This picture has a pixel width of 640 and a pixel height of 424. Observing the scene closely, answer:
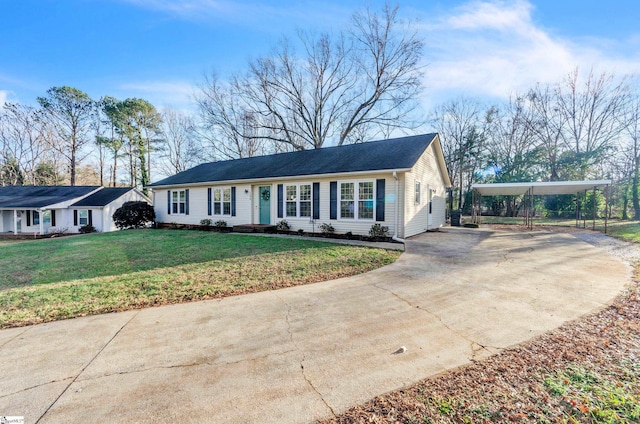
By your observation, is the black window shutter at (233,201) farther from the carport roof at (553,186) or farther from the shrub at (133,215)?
the carport roof at (553,186)

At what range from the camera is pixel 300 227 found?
12047mm

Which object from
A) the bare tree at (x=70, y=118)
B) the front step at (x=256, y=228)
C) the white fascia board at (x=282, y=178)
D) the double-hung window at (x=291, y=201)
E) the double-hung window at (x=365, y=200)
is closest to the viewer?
the white fascia board at (x=282, y=178)

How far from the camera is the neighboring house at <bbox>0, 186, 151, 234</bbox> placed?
19.9 metres

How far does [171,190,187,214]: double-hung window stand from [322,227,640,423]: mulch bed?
54.0 feet

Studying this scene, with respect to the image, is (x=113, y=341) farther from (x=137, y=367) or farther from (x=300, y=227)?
(x=300, y=227)

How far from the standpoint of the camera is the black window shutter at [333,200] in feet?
36.5

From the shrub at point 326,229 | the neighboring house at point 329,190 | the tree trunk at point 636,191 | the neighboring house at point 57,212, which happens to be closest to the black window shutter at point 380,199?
the neighboring house at point 329,190

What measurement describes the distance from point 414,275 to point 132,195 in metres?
25.8

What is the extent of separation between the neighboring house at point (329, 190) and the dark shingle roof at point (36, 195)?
10.2 m

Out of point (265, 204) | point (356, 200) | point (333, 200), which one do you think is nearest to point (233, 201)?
point (265, 204)

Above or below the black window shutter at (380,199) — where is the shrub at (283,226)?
below

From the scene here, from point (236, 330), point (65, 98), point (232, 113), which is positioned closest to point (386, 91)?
point (232, 113)

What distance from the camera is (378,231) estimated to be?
10.2 m

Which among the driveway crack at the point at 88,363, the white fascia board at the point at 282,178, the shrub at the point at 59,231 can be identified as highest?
the white fascia board at the point at 282,178
